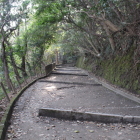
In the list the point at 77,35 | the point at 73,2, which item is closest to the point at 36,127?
the point at 73,2

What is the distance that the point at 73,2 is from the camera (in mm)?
10766

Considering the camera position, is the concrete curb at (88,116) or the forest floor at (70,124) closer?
the forest floor at (70,124)

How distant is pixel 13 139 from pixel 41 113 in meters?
2.07

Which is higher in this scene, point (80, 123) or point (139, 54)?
point (139, 54)

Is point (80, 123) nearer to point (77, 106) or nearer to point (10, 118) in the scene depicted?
point (77, 106)

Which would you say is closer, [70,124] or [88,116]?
[70,124]

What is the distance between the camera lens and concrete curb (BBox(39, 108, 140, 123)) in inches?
226

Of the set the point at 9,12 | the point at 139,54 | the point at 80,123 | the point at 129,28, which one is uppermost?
the point at 9,12

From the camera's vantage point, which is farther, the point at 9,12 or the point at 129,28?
the point at 9,12

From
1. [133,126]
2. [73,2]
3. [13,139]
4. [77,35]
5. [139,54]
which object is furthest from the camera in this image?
[77,35]

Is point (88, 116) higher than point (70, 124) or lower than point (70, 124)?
higher

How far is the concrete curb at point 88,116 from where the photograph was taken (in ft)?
18.8

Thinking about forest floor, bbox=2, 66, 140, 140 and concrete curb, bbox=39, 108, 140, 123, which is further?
concrete curb, bbox=39, 108, 140, 123

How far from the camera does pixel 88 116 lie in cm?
607
